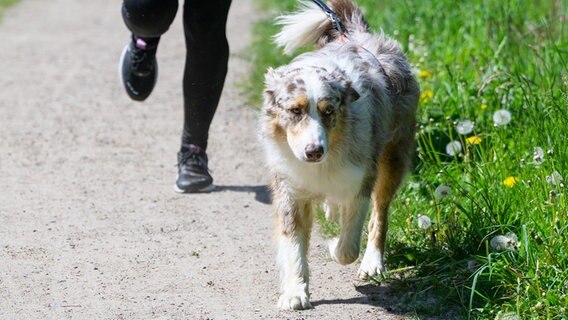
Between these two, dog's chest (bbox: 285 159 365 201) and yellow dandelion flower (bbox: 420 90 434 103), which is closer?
dog's chest (bbox: 285 159 365 201)

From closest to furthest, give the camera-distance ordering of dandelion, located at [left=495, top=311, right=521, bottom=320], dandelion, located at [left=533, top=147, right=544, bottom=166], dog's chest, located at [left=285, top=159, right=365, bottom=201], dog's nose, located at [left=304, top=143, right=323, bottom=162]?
dandelion, located at [left=495, top=311, right=521, bottom=320] < dog's nose, located at [left=304, top=143, right=323, bottom=162] < dog's chest, located at [left=285, top=159, right=365, bottom=201] < dandelion, located at [left=533, top=147, right=544, bottom=166]

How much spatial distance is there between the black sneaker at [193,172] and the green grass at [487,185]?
32.5 inches

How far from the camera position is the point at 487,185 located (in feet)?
16.7

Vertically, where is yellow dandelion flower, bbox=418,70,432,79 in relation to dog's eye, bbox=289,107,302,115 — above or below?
above

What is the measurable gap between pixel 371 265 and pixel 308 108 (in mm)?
924

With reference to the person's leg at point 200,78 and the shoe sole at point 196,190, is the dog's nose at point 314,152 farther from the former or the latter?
the shoe sole at point 196,190

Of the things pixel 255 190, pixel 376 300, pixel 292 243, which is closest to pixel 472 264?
pixel 376 300

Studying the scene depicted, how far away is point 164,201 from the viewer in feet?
19.4

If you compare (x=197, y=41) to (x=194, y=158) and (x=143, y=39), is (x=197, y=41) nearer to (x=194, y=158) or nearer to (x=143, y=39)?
(x=143, y=39)

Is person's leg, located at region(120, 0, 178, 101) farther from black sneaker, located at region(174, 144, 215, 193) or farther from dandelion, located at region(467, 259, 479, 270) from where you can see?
dandelion, located at region(467, 259, 479, 270)

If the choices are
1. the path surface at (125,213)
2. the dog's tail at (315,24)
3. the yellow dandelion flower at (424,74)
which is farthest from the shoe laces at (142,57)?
the yellow dandelion flower at (424,74)

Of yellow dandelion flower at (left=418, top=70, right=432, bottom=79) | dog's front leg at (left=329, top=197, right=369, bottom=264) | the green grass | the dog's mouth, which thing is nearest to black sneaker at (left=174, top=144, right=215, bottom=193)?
the green grass

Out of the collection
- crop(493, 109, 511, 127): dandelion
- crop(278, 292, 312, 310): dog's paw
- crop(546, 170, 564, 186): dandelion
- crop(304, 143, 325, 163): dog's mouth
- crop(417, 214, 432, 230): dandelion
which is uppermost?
crop(493, 109, 511, 127): dandelion

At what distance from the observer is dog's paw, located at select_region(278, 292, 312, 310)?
4.40 meters
